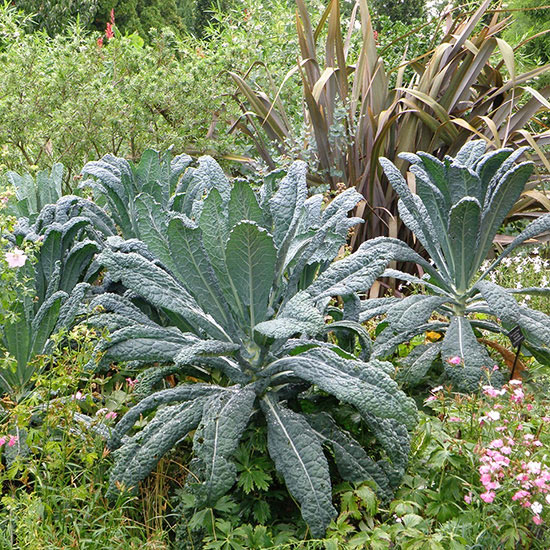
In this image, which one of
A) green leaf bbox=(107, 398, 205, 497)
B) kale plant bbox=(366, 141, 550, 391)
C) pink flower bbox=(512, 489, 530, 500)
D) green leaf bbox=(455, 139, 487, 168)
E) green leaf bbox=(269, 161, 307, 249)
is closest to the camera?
pink flower bbox=(512, 489, 530, 500)

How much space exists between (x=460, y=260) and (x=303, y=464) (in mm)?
1444

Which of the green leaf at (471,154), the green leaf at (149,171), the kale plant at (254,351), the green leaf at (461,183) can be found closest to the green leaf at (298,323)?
the kale plant at (254,351)

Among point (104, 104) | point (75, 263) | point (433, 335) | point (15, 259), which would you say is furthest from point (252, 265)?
point (104, 104)

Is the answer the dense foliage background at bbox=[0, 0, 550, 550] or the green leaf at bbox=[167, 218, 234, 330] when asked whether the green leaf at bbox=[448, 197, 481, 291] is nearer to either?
the dense foliage background at bbox=[0, 0, 550, 550]

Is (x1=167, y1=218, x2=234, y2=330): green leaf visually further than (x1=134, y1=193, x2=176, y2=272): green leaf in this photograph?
No

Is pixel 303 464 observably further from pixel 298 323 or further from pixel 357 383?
pixel 298 323

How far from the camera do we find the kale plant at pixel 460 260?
2787mm

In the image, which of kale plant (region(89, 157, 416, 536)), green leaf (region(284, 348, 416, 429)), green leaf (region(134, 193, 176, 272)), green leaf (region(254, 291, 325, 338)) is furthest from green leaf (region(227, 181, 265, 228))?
green leaf (region(284, 348, 416, 429))

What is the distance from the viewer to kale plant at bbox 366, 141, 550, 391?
2.79 m

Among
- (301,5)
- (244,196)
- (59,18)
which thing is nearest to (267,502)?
(244,196)

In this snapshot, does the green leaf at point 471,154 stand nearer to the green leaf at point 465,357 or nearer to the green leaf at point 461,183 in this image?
the green leaf at point 461,183

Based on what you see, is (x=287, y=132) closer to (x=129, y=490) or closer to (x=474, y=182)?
(x=474, y=182)

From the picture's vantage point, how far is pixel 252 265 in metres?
2.17

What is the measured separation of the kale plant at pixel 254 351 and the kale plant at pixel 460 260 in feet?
1.59
